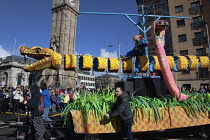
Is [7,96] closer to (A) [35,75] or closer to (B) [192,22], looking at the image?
(B) [192,22]

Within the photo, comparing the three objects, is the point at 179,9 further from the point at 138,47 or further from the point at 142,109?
the point at 142,109

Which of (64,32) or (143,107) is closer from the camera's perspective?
(143,107)

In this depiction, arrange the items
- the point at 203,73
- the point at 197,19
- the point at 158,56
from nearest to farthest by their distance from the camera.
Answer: the point at 158,56 < the point at 203,73 < the point at 197,19

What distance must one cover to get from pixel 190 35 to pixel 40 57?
25.3m

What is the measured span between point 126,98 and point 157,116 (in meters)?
1.19

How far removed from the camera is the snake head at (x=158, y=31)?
18.3 ft

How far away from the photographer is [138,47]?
6.58 meters

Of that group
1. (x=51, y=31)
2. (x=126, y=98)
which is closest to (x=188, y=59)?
(x=126, y=98)

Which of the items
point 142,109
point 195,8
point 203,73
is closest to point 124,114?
point 142,109

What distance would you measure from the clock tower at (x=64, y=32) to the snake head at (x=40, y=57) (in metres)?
24.2

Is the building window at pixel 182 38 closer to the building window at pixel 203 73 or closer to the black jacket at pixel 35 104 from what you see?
the building window at pixel 203 73

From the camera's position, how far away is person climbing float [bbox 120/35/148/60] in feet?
21.0

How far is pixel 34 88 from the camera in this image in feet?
13.6

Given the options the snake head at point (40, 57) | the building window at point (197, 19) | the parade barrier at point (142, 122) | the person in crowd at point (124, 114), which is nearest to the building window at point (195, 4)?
the building window at point (197, 19)
